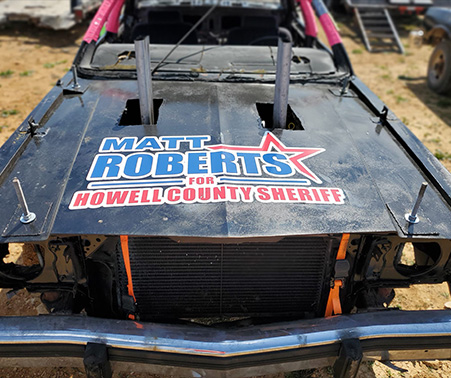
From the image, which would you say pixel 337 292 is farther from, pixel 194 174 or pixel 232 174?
pixel 194 174

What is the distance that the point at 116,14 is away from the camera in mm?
4145

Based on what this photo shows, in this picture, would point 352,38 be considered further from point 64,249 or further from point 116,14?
point 64,249

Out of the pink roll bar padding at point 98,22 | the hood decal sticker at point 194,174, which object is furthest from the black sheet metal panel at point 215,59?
→ the hood decal sticker at point 194,174

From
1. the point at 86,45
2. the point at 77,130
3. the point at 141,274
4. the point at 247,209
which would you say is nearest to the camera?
the point at 247,209

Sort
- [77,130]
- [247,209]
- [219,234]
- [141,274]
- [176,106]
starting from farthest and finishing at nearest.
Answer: [176,106] → [77,130] → [141,274] → [247,209] → [219,234]

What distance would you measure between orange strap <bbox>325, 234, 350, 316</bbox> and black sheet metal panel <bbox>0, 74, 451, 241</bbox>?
15 centimetres

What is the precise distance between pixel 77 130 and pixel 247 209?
1.31 meters

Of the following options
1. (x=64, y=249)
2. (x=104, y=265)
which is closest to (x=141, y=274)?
(x=104, y=265)

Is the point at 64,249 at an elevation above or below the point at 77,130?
below

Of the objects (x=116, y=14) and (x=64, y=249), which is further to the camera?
(x=116, y=14)

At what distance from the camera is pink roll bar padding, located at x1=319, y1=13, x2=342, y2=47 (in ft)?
12.1

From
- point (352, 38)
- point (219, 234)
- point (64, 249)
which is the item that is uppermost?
point (219, 234)

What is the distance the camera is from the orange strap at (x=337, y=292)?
210 centimetres

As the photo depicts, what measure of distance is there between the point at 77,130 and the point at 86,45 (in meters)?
1.30
